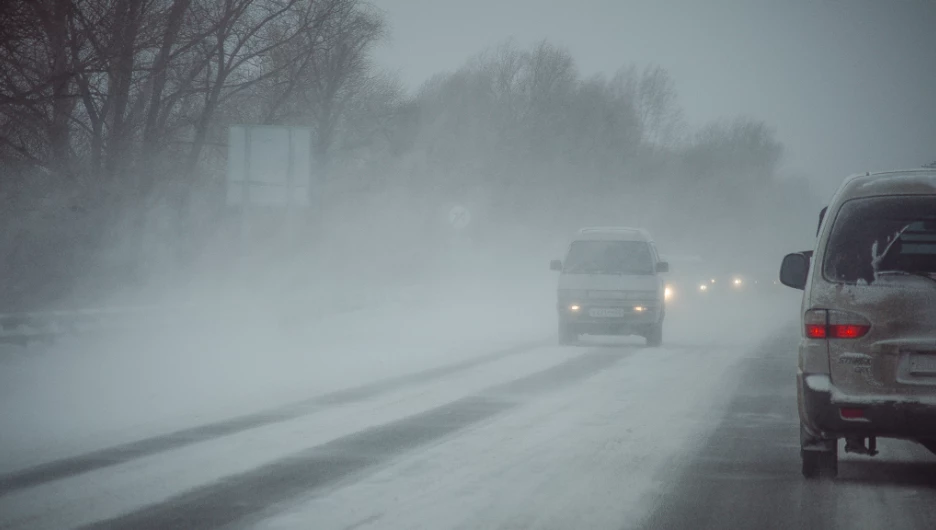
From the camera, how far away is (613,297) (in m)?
20.1

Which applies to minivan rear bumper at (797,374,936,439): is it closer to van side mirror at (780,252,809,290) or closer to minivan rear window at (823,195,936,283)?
minivan rear window at (823,195,936,283)

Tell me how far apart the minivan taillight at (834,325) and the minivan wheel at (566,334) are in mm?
13492

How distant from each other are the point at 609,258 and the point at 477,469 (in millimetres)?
13653

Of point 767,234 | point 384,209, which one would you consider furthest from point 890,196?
point 767,234

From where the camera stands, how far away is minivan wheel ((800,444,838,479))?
24.4 ft

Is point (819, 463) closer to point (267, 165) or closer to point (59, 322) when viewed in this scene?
point (59, 322)

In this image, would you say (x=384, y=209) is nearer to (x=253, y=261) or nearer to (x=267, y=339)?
(x=253, y=261)

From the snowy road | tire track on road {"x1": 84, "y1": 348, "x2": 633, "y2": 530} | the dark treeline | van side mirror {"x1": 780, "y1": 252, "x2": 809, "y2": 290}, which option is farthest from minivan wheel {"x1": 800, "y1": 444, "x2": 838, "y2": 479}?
the dark treeline

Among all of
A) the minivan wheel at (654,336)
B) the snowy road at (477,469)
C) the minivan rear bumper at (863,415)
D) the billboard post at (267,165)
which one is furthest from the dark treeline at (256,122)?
the minivan rear bumper at (863,415)

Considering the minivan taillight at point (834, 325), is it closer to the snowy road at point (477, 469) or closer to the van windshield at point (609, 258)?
the snowy road at point (477, 469)

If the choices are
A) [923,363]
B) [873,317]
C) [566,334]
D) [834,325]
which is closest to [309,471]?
[834,325]

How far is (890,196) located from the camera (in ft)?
22.8

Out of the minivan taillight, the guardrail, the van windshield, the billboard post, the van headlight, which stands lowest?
the guardrail

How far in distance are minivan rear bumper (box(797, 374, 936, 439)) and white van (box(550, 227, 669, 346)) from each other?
1314 cm
